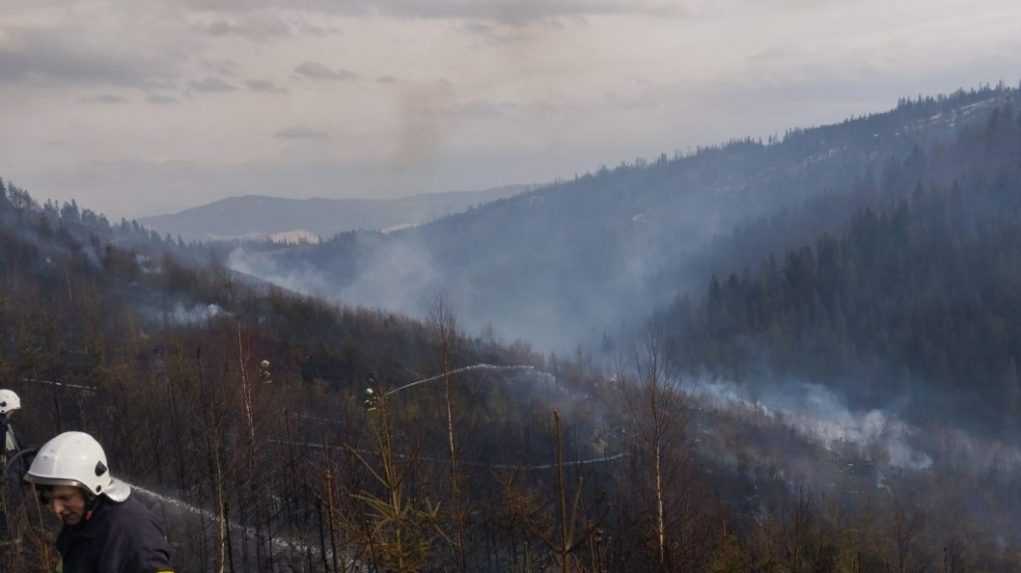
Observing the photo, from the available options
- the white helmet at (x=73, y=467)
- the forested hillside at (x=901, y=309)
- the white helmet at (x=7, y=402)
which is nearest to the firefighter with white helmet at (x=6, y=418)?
the white helmet at (x=7, y=402)

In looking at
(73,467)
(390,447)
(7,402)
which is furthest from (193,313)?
(73,467)

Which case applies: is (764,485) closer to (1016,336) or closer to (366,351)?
(366,351)

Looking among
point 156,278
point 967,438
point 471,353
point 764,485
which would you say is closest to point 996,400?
point 967,438

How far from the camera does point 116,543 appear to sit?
17.9 feet

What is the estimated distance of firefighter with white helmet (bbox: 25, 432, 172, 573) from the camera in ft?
17.9

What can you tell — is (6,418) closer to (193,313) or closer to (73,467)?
(73,467)

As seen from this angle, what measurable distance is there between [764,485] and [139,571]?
8549 centimetres

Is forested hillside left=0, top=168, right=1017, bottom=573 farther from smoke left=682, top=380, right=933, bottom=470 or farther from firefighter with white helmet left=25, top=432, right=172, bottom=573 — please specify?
firefighter with white helmet left=25, top=432, right=172, bottom=573

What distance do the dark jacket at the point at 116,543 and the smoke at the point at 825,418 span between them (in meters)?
97.4

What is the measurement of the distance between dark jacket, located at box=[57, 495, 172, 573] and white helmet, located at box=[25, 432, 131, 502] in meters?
0.09

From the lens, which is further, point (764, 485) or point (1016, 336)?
point (1016, 336)

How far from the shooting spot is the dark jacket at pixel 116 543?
214 inches

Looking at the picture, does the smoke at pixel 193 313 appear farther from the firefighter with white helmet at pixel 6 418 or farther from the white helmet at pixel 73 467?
the white helmet at pixel 73 467

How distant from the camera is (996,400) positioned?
398 ft
